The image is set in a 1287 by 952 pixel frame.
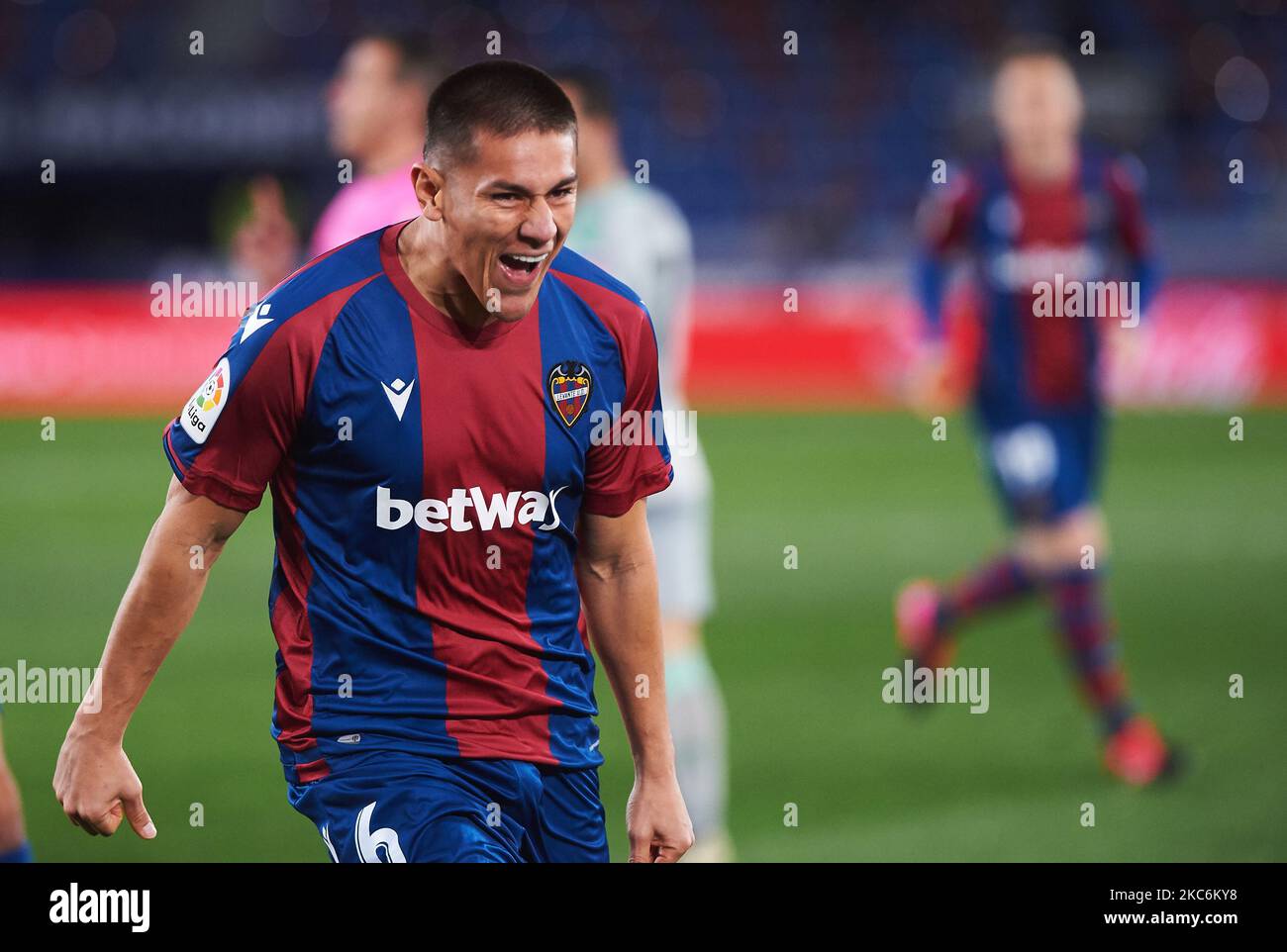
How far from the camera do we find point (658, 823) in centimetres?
300

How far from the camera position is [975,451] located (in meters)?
14.5

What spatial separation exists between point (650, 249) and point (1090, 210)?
2.67 m

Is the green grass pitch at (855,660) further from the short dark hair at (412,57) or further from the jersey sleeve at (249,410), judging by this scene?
the jersey sleeve at (249,410)

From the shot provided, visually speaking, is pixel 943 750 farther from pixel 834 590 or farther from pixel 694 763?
pixel 834 590

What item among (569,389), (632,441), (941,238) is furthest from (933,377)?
(569,389)

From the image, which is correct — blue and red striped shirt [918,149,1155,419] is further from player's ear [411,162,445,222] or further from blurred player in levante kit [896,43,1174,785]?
player's ear [411,162,445,222]

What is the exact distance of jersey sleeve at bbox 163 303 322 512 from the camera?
269cm

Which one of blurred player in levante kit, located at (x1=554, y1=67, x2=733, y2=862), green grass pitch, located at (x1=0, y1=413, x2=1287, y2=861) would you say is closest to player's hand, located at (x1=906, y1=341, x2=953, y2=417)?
green grass pitch, located at (x1=0, y1=413, x2=1287, y2=861)

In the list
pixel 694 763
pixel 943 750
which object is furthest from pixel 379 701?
pixel 943 750

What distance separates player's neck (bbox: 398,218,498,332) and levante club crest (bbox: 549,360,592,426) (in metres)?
0.15

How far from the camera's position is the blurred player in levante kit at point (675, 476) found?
468 cm

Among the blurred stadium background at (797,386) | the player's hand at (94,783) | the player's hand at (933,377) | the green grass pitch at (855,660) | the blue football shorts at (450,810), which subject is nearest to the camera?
the blue football shorts at (450,810)

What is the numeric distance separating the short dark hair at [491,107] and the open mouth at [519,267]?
7.2 inches

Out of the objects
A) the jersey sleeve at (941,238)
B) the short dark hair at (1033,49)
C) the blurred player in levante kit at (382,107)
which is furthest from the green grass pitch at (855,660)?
the short dark hair at (1033,49)
